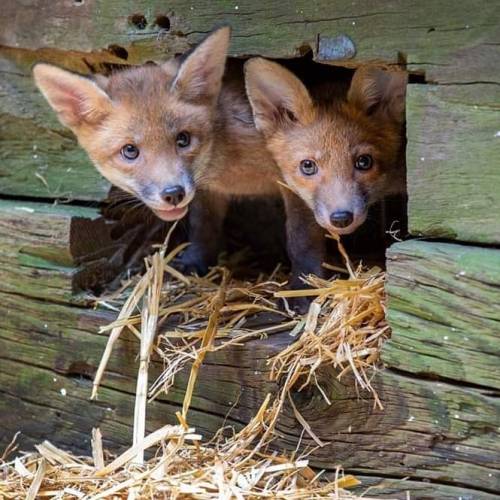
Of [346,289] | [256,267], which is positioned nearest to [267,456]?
[346,289]

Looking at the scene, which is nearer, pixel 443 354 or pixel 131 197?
pixel 443 354

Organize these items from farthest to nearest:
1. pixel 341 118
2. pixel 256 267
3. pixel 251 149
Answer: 1. pixel 256 267
2. pixel 251 149
3. pixel 341 118

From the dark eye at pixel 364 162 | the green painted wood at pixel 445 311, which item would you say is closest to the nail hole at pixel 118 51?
the dark eye at pixel 364 162

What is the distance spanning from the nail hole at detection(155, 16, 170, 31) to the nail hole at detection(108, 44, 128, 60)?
244 mm

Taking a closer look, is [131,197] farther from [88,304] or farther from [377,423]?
[377,423]

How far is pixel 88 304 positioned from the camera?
13.0 ft

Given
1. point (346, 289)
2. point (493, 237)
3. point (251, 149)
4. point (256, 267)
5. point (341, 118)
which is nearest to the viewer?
point (493, 237)

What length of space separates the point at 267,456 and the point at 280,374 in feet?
0.99

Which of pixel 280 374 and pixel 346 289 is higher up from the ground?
pixel 346 289

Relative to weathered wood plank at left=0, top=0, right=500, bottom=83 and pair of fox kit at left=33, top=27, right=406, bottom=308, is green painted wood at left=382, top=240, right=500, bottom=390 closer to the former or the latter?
weathered wood plank at left=0, top=0, right=500, bottom=83

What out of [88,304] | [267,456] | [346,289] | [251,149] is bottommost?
[267,456]

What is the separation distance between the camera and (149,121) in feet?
13.0

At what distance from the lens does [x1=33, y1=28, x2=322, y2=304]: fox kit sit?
387 centimetres

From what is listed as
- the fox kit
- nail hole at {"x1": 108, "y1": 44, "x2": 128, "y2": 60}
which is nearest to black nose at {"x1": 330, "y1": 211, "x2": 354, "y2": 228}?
the fox kit
